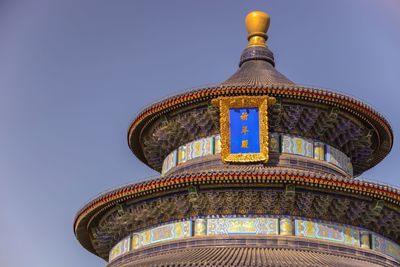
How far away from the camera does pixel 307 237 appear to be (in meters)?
24.7

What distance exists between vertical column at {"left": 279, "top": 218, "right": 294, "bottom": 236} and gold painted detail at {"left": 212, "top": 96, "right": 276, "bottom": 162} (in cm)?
243

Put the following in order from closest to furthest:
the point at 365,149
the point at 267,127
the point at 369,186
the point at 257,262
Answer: the point at 257,262 → the point at 369,186 → the point at 267,127 → the point at 365,149

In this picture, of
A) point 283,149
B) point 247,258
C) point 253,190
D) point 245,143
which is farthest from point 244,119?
point 247,258

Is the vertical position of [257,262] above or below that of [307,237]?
below

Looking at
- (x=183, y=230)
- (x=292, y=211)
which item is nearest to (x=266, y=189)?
(x=292, y=211)

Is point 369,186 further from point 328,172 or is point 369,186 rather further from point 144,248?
point 144,248

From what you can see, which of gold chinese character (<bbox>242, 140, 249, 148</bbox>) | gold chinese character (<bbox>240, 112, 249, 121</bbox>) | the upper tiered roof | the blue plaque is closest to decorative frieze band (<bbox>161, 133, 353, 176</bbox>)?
the upper tiered roof

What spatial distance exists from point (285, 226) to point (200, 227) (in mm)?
2560

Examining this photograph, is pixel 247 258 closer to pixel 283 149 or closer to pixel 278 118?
pixel 283 149

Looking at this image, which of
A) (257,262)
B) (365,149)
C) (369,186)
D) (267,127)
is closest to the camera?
(257,262)

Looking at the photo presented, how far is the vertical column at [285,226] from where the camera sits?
24641 mm

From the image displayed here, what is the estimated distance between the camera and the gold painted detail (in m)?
26.7

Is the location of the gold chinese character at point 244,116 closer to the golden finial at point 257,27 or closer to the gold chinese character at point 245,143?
the gold chinese character at point 245,143

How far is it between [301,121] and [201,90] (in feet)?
11.7
